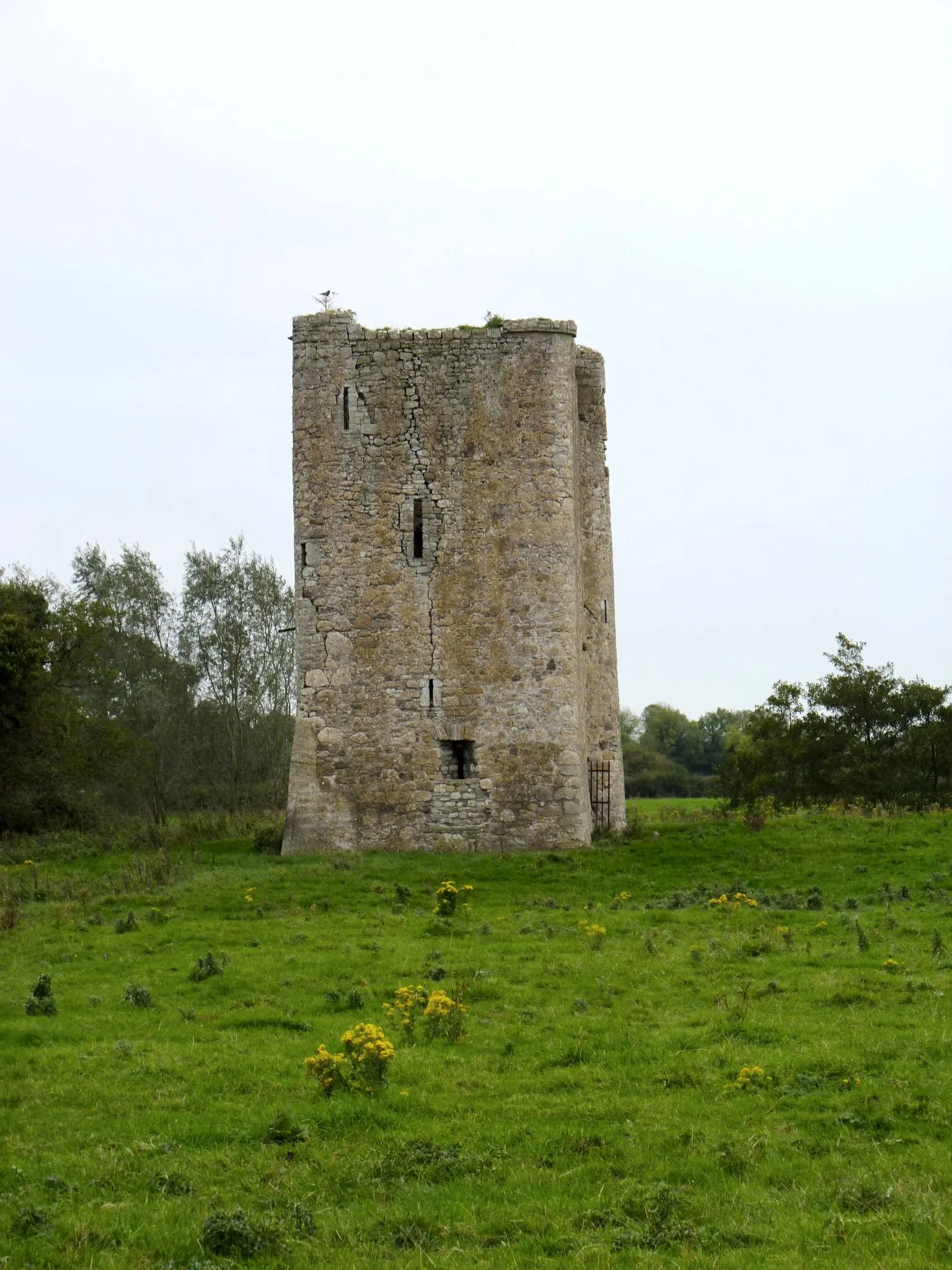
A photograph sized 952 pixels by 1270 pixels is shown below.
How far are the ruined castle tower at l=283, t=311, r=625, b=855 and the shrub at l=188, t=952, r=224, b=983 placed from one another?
9811 mm

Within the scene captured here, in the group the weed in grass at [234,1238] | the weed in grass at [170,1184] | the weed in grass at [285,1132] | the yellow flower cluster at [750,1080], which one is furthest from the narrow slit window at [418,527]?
the weed in grass at [234,1238]

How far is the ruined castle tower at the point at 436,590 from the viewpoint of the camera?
2405cm

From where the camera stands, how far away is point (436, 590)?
24.5 m

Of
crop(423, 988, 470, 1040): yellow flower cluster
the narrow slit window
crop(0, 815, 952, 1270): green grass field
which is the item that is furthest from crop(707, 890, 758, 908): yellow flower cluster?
the narrow slit window

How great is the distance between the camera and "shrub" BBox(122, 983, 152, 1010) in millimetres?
12984

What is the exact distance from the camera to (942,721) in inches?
1475

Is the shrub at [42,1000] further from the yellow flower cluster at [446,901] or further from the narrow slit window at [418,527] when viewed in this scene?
the narrow slit window at [418,527]

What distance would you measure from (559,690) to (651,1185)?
1617 cm

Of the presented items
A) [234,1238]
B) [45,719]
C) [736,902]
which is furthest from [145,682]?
[234,1238]

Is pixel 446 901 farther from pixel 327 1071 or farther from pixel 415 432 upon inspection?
pixel 415 432

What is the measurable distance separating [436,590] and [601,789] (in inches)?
224

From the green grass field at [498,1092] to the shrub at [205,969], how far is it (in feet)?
0.33

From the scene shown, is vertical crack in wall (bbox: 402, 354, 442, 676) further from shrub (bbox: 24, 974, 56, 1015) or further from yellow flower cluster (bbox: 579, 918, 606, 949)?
shrub (bbox: 24, 974, 56, 1015)

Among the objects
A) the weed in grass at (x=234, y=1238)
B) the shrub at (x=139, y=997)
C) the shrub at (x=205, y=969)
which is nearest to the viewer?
the weed in grass at (x=234, y=1238)
